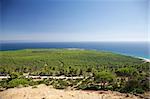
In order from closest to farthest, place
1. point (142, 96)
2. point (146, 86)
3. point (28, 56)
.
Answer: point (142, 96) → point (146, 86) → point (28, 56)

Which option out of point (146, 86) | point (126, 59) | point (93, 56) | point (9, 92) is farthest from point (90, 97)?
point (93, 56)

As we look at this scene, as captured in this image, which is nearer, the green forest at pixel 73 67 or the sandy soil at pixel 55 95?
the sandy soil at pixel 55 95

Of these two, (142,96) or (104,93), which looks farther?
(104,93)

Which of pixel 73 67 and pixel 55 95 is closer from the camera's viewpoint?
pixel 55 95

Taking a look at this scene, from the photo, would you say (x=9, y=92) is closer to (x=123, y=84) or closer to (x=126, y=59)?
(x=123, y=84)

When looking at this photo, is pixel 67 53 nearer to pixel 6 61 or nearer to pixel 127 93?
pixel 6 61

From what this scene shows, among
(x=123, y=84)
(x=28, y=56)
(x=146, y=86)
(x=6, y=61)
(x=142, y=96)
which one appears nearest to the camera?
(x=142, y=96)

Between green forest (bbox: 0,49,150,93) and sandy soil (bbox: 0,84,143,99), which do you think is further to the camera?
green forest (bbox: 0,49,150,93)
